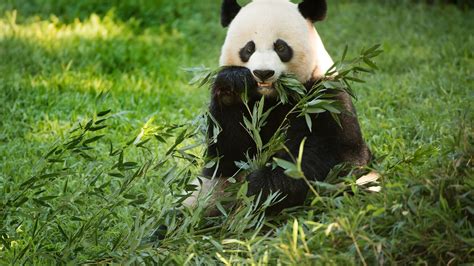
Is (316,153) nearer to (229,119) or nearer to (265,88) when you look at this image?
(265,88)

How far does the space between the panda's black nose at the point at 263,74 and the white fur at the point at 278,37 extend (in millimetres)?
43

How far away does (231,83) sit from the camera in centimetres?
421

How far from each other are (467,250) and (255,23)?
6.08ft

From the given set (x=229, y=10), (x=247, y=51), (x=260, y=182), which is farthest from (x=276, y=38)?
(x=260, y=182)

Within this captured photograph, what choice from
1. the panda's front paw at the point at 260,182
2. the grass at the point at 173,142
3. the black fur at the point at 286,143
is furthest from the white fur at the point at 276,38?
the grass at the point at 173,142

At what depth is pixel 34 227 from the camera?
13.1 ft

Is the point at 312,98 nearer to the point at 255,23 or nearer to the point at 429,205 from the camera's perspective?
the point at 255,23

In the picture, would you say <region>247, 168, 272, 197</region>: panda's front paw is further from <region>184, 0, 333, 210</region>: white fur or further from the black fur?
<region>184, 0, 333, 210</region>: white fur

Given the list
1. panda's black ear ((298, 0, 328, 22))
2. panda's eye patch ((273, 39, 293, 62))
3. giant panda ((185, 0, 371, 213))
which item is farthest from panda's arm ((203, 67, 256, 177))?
panda's black ear ((298, 0, 328, 22))

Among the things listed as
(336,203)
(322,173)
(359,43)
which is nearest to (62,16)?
(359,43)

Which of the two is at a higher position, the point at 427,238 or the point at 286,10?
the point at 286,10

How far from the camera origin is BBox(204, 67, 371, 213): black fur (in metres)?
4.06

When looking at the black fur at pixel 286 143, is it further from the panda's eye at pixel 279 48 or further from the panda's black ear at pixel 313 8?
the panda's black ear at pixel 313 8

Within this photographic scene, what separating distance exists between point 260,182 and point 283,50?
76cm
